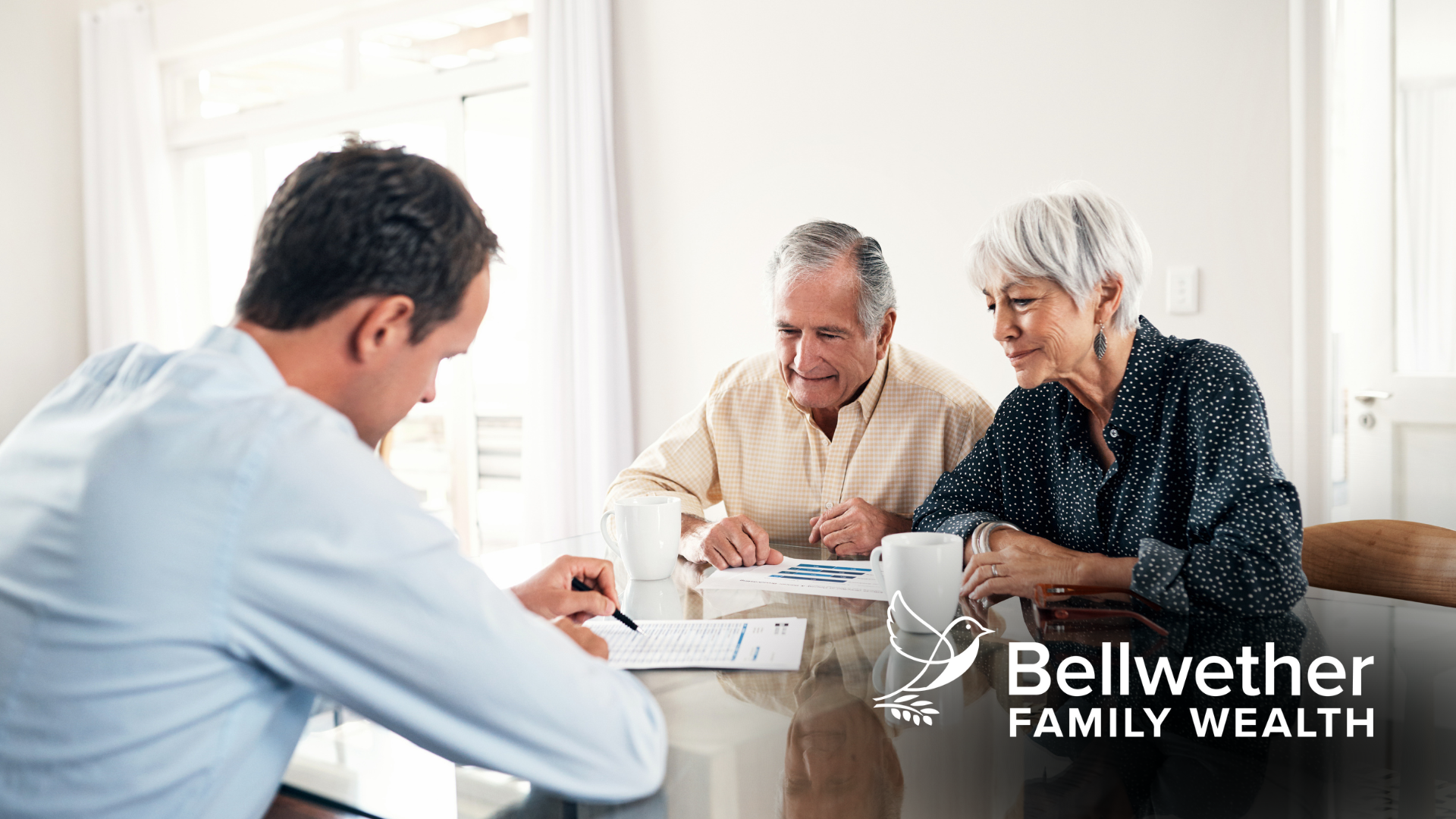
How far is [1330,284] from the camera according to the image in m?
2.30

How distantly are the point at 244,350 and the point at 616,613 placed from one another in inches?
23.0

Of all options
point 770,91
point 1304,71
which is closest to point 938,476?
point 1304,71

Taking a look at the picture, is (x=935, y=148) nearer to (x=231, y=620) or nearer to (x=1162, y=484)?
(x=1162, y=484)

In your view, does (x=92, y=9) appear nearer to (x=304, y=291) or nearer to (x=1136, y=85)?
(x=1136, y=85)

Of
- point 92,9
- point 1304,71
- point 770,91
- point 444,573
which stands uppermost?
point 92,9

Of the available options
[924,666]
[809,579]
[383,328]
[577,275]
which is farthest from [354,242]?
[577,275]

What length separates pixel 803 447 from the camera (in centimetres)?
192

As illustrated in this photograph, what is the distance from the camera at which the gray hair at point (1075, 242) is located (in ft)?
4.67

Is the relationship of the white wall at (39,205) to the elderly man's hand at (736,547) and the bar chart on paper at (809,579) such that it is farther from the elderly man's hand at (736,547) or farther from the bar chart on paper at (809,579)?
the bar chart on paper at (809,579)

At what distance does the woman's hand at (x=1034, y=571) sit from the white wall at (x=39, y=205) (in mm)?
5173

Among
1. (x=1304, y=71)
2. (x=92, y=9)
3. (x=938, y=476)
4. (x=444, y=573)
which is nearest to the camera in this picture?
(x=444, y=573)

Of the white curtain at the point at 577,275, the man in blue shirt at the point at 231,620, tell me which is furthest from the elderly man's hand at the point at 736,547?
the white curtain at the point at 577,275

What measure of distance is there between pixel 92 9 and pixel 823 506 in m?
5.10

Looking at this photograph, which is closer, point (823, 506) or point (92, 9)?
point (823, 506)
